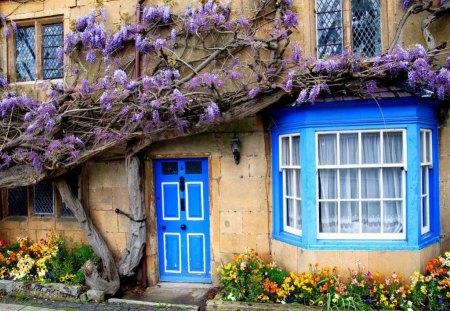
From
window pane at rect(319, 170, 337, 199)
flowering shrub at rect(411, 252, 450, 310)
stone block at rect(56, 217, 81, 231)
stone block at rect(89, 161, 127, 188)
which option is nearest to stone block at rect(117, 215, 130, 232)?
stone block at rect(89, 161, 127, 188)

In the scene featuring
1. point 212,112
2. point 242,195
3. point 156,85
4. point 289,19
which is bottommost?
point 242,195

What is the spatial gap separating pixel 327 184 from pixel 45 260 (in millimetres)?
5520

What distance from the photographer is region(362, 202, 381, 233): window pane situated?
600cm

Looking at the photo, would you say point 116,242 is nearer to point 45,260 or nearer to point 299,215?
point 45,260

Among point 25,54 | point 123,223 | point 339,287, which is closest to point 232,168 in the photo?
point 123,223

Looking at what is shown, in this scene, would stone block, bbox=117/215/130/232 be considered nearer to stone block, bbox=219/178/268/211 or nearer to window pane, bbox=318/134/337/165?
stone block, bbox=219/178/268/211

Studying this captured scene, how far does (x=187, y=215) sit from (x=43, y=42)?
4945 mm

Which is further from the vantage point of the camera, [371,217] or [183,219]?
[183,219]

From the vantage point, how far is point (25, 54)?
8289 millimetres

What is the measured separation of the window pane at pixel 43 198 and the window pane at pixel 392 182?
22.2 feet

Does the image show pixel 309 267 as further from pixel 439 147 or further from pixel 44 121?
pixel 44 121

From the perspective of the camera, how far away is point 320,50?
21.8ft

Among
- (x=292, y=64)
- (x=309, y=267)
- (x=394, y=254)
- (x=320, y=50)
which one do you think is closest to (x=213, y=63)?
(x=292, y=64)

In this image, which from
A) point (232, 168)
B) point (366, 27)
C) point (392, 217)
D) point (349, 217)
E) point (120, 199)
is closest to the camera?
point (392, 217)
